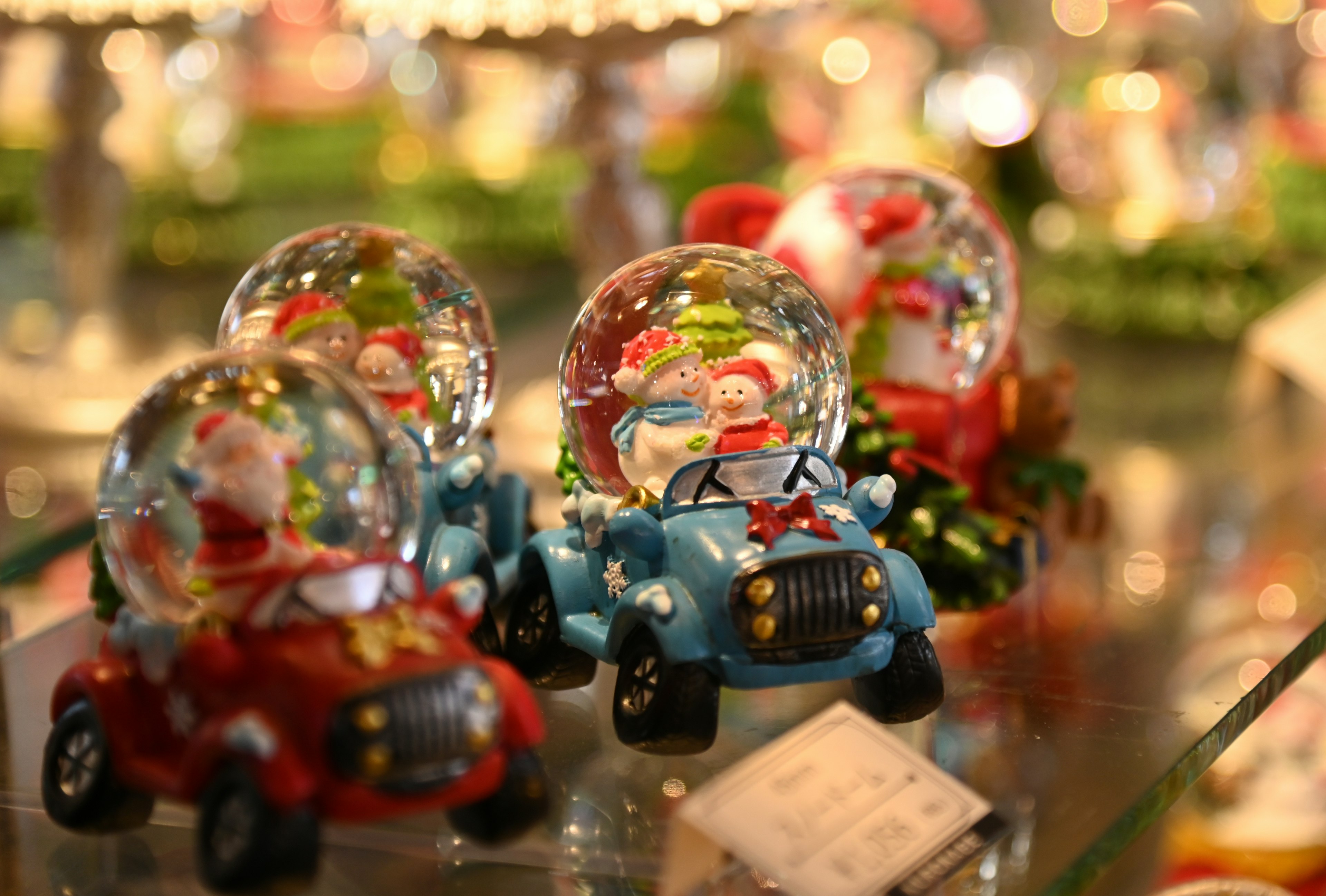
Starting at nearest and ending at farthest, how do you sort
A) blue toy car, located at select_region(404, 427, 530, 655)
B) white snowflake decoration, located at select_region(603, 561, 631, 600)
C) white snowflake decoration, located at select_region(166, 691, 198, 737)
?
white snowflake decoration, located at select_region(166, 691, 198, 737) → white snowflake decoration, located at select_region(603, 561, 631, 600) → blue toy car, located at select_region(404, 427, 530, 655)

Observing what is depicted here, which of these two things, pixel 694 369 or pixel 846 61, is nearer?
pixel 694 369

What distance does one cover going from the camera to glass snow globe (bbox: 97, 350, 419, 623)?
148 cm

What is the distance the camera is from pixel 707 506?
170 centimetres

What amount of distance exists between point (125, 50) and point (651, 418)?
126 inches

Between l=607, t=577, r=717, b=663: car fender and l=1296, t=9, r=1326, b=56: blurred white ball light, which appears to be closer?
l=607, t=577, r=717, b=663: car fender

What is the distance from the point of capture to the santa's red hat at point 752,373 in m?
1.83

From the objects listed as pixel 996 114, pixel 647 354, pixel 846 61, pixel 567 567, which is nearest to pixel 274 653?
pixel 567 567

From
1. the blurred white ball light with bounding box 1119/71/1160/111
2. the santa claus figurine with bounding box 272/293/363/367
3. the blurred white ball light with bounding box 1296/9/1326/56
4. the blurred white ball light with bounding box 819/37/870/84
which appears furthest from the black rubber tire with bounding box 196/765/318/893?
the blurred white ball light with bounding box 1296/9/1326/56

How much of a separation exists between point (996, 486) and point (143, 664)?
1.47 meters

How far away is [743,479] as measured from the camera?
1.72 metres

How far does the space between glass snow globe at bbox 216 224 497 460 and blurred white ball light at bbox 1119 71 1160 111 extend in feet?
7.06

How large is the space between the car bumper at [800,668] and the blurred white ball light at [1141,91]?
2.35 metres

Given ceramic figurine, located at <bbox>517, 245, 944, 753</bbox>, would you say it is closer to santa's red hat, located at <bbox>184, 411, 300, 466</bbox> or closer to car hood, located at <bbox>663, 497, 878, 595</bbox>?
car hood, located at <bbox>663, 497, 878, 595</bbox>

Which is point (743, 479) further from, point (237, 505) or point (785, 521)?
point (237, 505)
